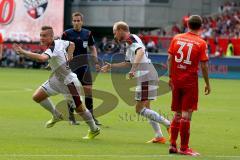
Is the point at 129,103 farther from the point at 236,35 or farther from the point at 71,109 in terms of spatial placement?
the point at 236,35

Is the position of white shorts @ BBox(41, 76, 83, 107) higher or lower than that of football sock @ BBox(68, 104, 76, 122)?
higher

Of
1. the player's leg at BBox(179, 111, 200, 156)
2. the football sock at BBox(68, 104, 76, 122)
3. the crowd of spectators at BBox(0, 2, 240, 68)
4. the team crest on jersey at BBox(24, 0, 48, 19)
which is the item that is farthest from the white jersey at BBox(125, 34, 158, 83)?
the team crest on jersey at BBox(24, 0, 48, 19)

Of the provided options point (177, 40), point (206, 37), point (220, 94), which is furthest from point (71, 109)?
point (206, 37)

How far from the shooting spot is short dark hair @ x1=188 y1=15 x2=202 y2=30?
41.3 feet

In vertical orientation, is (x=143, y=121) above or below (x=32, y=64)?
above

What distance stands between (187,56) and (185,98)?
68 centimetres

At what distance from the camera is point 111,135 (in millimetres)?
15773

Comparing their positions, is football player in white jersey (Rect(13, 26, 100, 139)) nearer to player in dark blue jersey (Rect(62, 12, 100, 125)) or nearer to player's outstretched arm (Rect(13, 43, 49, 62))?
A: player's outstretched arm (Rect(13, 43, 49, 62))

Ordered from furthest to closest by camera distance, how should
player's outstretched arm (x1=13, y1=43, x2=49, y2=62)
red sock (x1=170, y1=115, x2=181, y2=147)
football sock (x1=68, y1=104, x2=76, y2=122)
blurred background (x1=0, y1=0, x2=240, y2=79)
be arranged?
1. blurred background (x1=0, y1=0, x2=240, y2=79)
2. football sock (x1=68, y1=104, x2=76, y2=122)
3. player's outstretched arm (x1=13, y1=43, x2=49, y2=62)
4. red sock (x1=170, y1=115, x2=181, y2=147)

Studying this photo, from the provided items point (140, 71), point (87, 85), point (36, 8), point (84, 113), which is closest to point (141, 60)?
point (140, 71)

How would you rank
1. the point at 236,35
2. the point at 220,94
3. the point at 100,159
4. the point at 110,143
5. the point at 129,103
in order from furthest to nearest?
the point at 236,35 < the point at 220,94 < the point at 129,103 < the point at 110,143 < the point at 100,159

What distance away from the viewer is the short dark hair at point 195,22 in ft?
41.3

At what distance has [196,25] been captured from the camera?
12.6m

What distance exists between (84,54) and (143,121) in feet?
8.09
